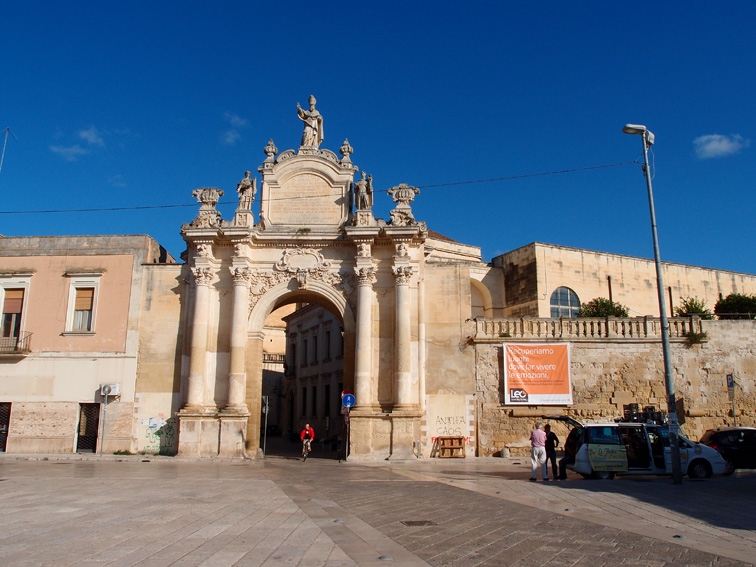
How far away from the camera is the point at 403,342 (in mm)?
24641

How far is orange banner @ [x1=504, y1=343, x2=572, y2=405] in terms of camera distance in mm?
25844

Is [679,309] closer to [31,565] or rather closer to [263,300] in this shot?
[263,300]

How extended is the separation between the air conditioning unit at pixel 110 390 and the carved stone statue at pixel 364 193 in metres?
11.8

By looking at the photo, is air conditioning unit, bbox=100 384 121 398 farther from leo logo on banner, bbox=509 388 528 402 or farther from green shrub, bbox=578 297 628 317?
green shrub, bbox=578 297 628 317

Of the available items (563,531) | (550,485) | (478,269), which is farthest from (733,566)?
(478,269)

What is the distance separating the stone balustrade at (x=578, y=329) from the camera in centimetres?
2656

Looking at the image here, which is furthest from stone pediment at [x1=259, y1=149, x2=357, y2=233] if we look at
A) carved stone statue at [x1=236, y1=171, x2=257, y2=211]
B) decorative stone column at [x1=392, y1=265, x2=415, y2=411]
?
decorative stone column at [x1=392, y1=265, x2=415, y2=411]

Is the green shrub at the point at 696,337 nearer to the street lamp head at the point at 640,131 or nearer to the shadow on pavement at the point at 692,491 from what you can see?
the shadow on pavement at the point at 692,491

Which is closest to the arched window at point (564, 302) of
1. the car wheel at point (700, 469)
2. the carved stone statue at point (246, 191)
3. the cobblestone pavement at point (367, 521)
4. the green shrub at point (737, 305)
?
the green shrub at point (737, 305)

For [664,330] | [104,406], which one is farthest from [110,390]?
[664,330]

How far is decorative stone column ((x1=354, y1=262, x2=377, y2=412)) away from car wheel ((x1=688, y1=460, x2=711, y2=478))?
11.2 metres

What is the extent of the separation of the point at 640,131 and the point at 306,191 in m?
13.8

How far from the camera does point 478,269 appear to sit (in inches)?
1779

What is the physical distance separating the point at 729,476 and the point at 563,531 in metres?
11.8
